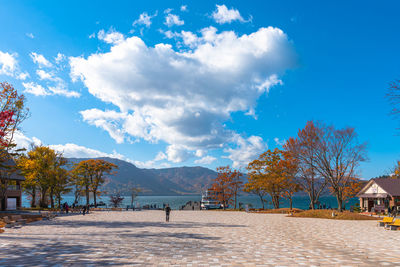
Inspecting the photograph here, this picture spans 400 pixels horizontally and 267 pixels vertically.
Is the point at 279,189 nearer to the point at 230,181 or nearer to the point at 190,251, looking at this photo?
the point at 230,181

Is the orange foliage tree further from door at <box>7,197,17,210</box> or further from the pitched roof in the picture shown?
door at <box>7,197,17,210</box>

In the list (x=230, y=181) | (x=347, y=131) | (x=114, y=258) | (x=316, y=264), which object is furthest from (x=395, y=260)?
(x=230, y=181)

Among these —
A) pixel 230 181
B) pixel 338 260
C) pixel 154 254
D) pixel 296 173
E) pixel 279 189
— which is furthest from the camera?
pixel 230 181

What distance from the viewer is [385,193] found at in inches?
1790

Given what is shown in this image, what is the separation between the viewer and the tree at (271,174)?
1788 inches

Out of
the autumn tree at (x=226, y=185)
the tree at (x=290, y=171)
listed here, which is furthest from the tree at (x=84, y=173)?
the tree at (x=290, y=171)

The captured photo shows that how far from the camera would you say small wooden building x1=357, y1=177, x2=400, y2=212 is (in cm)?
4469

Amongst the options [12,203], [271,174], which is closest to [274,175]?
[271,174]

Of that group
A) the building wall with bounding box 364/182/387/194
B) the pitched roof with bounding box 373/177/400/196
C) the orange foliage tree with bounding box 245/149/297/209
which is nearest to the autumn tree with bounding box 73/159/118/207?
the orange foliage tree with bounding box 245/149/297/209

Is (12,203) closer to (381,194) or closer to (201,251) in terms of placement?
(201,251)

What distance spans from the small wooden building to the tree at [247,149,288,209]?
13.8 metres

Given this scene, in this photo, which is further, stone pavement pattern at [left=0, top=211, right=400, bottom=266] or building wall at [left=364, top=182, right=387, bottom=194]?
building wall at [left=364, top=182, right=387, bottom=194]

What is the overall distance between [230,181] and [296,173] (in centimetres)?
1597

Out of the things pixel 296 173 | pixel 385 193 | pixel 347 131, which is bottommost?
pixel 385 193
